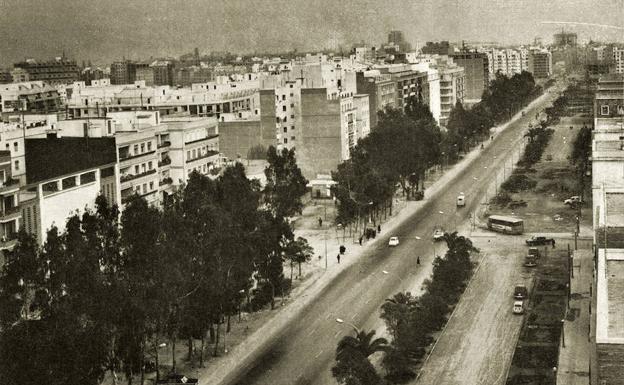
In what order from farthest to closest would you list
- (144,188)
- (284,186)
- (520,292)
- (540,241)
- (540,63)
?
(540,63) → (284,186) → (144,188) → (540,241) → (520,292)

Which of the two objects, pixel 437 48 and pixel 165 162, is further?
pixel 437 48

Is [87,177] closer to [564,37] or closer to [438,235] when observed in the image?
[438,235]

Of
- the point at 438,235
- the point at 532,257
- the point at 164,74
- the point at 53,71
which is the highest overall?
the point at 53,71

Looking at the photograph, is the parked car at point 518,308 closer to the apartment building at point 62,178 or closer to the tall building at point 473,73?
the apartment building at point 62,178

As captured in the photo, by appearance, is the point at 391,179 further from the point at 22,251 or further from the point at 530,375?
the point at 22,251

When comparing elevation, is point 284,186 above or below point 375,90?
below

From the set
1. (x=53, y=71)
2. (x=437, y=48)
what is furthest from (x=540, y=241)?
(x=437, y=48)
